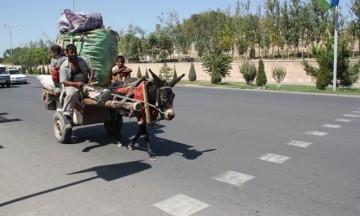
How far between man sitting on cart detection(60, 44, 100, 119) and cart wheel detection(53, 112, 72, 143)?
55cm

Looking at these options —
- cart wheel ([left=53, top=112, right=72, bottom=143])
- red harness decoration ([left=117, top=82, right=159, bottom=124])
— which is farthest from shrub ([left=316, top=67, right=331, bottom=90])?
red harness decoration ([left=117, top=82, right=159, bottom=124])

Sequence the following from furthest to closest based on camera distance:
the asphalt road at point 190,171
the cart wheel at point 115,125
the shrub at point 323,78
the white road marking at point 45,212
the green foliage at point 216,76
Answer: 1. the green foliage at point 216,76
2. the shrub at point 323,78
3. the cart wheel at point 115,125
4. the asphalt road at point 190,171
5. the white road marking at point 45,212

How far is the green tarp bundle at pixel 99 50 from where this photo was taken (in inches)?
302

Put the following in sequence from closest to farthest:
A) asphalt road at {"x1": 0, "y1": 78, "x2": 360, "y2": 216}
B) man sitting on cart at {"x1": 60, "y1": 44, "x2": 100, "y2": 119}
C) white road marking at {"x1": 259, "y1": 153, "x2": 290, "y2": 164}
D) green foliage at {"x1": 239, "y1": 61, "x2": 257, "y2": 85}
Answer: asphalt road at {"x1": 0, "y1": 78, "x2": 360, "y2": 216}
white road marking at {"x1": 259, "y1": 153, "x2": 290, "y2": 164}
man sitting on cart at {"x1": 60, "y1": 44, "x2": 100, "y2": 119}
green foliage at {"x1": 239, "y1": 61, "x2": 257, "y2": 85}

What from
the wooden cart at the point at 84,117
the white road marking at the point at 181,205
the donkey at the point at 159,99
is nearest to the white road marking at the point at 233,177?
the white road marking at the point at 181,205

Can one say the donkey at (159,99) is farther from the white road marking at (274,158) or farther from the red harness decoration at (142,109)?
the white road marking at (274,158)

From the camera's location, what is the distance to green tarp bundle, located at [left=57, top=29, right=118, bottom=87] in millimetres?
7680

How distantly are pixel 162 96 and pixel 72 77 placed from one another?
2.25 metres

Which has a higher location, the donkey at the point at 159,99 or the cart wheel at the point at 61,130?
the donkey at the point at 159,99

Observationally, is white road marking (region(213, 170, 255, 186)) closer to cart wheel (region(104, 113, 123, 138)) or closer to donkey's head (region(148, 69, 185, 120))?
donkey's head (region(148, 69, 185, 120))

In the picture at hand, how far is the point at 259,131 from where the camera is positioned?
30.5 ft

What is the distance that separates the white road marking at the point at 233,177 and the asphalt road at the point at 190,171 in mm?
15

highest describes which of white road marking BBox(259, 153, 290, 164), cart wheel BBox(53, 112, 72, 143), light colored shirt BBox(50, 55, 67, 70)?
light colored shirt BBox(50, 55, 67, 70)

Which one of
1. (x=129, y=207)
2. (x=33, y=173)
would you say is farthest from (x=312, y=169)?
(x=33, y=173)
